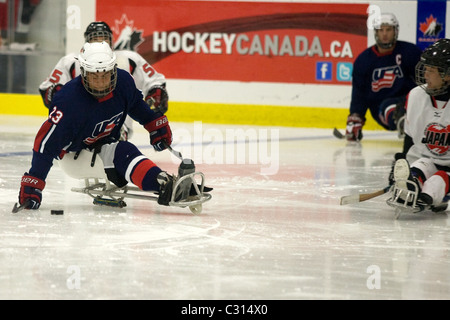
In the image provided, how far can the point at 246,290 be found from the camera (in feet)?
8.65

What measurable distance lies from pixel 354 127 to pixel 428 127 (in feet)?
11.3

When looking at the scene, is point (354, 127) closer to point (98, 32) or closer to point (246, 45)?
point (246, 45)

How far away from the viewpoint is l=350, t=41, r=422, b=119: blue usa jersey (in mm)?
7590

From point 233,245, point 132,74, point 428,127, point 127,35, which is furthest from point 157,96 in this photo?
point 127,35

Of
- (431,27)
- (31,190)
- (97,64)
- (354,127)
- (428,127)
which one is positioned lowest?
(31,190)

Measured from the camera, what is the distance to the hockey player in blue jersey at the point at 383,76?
7492mm

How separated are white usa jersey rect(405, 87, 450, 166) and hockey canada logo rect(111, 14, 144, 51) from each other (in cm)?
533

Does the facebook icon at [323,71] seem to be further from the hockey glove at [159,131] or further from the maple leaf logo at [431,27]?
the hockey glove at [159,131]

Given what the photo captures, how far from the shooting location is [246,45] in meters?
9.09

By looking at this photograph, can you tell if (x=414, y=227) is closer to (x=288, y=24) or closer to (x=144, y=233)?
(x=144, y=233)

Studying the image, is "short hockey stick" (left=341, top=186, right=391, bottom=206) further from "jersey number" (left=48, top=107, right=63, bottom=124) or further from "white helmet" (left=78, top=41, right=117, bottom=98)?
"jersey number" (left=48, top=107, right=63, bottom=124)

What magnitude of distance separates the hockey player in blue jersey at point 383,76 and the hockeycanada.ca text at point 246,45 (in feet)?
3.83

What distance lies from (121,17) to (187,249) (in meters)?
6.37

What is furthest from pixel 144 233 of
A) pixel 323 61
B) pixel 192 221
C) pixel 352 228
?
pixel 323 61
